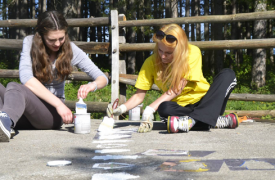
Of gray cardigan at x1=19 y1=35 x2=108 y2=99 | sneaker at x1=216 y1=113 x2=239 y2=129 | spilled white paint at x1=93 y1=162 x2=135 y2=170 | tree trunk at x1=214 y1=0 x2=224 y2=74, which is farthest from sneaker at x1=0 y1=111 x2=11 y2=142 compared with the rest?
tree trunk at x1=214 y1=0 x2=224 y2=74

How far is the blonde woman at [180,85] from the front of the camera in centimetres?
308

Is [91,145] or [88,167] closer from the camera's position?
[88,167]

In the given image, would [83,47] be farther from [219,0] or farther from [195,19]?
[219,0]

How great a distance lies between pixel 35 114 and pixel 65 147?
2.54 ft

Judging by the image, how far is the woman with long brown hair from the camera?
2922 mm

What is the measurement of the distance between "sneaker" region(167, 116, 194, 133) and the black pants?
0.27 feet

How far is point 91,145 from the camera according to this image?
265 centimetres

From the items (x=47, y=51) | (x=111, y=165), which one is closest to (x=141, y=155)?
(x=111, y=165)

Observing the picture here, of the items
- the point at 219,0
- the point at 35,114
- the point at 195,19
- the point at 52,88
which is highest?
the point at 219,0

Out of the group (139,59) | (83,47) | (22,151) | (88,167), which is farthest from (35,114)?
(139,59)

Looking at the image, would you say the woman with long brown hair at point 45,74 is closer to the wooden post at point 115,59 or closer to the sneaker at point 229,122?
the sneaker at point 229,122

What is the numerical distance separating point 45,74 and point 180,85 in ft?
3.95

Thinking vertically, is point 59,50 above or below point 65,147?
above

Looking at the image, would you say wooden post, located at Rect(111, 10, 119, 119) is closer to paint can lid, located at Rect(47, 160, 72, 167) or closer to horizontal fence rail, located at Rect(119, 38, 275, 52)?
horizontal fence rail, located at Rect(119, 38, 275, 52)
